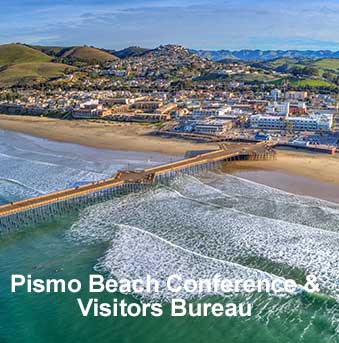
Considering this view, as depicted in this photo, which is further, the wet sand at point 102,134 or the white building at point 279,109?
the white building at point 279,109

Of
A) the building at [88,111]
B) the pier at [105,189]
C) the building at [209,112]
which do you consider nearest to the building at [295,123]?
the building at [209,112]

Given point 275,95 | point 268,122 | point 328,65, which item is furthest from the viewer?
point 328,65

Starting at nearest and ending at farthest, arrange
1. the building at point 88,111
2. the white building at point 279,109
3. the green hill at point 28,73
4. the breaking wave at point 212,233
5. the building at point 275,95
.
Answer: the breaking wave at point 212,233 < the white building at point 279,109 < the building at point 88,111 < the building at point 275,95 < the green hill at point 28,73

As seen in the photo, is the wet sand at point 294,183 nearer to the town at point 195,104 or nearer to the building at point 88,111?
the town at point 195,104

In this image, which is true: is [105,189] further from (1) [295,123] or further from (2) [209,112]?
(2) [209,112]

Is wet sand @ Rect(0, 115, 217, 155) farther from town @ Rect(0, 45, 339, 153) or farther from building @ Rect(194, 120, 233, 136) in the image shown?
building @ Rect(194, 120, 233, 136)

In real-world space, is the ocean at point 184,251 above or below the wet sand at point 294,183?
below

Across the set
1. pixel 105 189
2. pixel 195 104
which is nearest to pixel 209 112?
pixel 195 104
